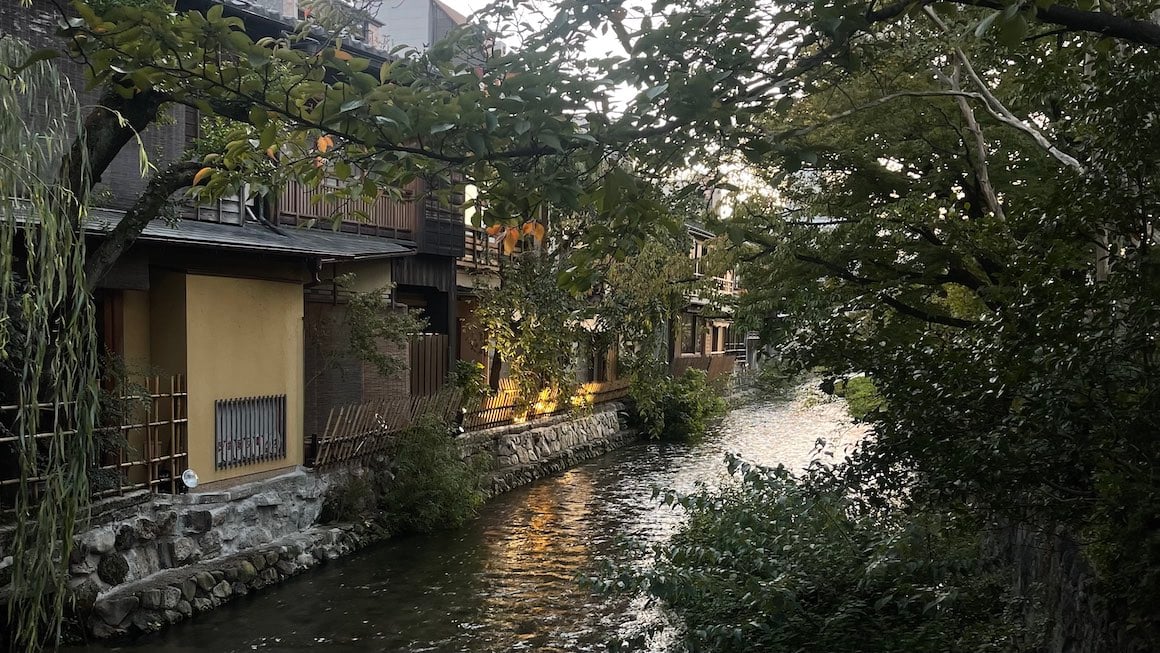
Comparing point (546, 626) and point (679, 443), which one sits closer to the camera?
point (546, 626)

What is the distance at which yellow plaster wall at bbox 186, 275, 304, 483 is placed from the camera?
12906mm

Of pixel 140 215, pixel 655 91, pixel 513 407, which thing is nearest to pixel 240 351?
pixel 140 215

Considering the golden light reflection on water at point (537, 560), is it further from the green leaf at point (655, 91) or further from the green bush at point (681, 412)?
the green leaf at point (655, 91)

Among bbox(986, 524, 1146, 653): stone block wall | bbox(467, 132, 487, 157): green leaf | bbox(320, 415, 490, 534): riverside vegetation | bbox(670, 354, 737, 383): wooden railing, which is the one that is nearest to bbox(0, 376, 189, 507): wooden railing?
bbox(320, 415, 490, 534): riverside vegetation

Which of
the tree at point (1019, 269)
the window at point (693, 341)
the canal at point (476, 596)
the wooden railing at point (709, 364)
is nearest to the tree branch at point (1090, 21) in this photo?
the tree at point (1019, 269)

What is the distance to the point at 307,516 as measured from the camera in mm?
14242

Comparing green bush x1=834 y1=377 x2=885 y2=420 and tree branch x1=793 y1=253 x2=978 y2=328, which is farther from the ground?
tree branch x1=793 y1=253 x2=978 y2=328

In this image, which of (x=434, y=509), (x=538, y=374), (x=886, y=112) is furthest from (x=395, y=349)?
(x=886, y=112)

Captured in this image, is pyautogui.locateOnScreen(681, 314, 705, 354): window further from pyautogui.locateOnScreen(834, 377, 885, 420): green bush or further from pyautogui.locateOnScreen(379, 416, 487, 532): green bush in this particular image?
pyautogui.locateOnScreen(379, 416, 487, 532): green bush

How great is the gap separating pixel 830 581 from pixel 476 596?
17.4ft

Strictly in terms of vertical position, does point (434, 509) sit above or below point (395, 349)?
below

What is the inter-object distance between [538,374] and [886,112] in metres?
12.1

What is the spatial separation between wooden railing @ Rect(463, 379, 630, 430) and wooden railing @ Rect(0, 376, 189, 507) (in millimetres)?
7586

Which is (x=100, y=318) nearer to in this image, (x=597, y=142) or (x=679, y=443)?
(x=597, y=142)
